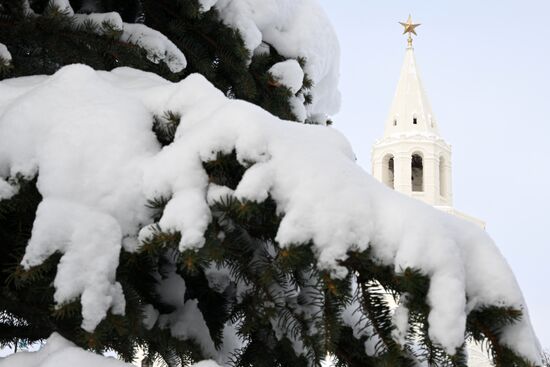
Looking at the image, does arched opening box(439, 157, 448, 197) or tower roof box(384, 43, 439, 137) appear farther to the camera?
arched opening box(439, 157, 448, 197)

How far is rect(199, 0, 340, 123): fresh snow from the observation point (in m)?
2.76

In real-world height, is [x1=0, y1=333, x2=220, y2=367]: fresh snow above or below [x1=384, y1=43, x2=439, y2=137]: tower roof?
below

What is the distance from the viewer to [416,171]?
107 feet

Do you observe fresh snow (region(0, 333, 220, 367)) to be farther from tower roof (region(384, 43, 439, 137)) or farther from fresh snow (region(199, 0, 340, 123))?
tower roof (region(384, 43, 439, 137))

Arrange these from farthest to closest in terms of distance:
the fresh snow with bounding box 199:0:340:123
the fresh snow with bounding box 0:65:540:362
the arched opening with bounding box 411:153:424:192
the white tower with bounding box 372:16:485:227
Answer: the arched opening with bounding box 411:153:424:192 < the white tower with bounding box 372:16:485:227 < the fresh snow with bounding box 199:0:340:123 < the fresh snow with bounding box 0:65:540:362

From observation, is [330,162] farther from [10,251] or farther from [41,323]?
[41,323]

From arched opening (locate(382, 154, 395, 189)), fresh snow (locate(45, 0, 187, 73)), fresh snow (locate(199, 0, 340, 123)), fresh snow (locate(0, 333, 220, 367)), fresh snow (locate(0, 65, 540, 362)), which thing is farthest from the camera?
arched opening (locate(382, 154, 395, 189))

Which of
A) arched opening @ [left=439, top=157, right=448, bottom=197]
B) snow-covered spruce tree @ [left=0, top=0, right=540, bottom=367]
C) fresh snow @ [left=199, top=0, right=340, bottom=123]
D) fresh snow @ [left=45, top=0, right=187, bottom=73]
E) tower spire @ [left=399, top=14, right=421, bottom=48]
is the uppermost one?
tower spire @ [left=399, top=14, right=421, bottom=48]

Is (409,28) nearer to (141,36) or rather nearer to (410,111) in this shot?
(410,111)

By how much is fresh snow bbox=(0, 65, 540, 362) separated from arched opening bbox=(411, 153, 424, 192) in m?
31.4

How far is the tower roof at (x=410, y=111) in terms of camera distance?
1251 inches

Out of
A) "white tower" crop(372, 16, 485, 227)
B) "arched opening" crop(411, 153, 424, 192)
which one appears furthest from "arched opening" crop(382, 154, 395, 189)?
"arched opening" crop(411, 153, 424, 192)

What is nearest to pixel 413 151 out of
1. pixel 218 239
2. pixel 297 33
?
pixel 297 33

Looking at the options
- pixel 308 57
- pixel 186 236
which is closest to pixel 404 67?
pixel 308 57
